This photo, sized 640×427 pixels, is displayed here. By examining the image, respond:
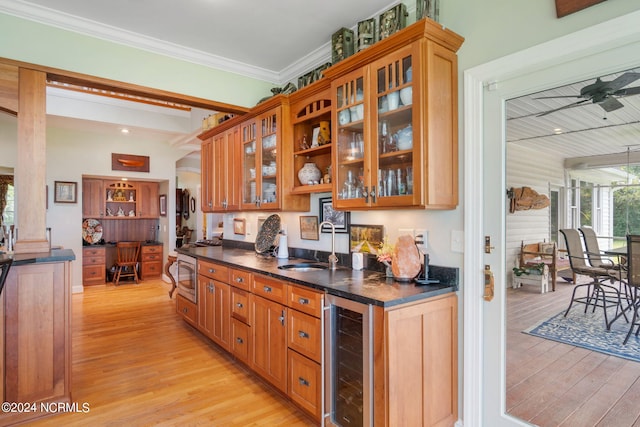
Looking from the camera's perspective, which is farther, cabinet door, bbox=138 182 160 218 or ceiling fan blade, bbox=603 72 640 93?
cabinet door, bbox=138 182 160 218

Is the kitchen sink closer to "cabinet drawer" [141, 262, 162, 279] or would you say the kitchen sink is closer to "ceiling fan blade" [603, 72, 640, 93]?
"ceiling fan blade" [603, 72, 640, 93]

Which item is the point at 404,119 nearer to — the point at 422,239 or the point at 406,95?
the point at 406,95

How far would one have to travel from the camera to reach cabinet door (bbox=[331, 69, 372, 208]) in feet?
7.54

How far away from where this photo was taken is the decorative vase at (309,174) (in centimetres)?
314

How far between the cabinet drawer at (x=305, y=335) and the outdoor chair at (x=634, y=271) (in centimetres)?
153

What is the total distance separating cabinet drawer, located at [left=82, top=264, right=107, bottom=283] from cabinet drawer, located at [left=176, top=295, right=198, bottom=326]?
351cm

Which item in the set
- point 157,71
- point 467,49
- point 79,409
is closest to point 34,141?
point 157,71

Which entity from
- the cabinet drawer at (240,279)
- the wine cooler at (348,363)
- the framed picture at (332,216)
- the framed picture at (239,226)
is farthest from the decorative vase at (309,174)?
the framed picture at (239,226)

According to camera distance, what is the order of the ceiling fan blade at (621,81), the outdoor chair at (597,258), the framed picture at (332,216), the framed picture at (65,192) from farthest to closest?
the framed picture at (65,192)
the framed picture at (332,216)
the outdoor chair at (597,258)
the ceiling fan blade at (621,81)

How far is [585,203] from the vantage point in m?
1.83

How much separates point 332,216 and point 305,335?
45.3 inches

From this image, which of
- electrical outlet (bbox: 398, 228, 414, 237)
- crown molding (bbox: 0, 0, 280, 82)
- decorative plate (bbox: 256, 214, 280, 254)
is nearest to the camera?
electrical outlet (bbox: 398, 228, 414, 237)

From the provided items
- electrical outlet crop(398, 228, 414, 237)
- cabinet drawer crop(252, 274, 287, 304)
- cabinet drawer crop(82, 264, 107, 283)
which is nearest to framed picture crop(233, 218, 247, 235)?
cabinet drawer crop(252, 274, 287, 304)

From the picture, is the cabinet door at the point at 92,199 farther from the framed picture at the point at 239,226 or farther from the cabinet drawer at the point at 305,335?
the cabinet drawer at the point at 305,335
